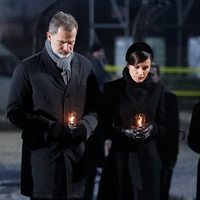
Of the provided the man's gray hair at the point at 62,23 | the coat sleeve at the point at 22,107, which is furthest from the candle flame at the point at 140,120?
the man's gray hair at the point at 62,23

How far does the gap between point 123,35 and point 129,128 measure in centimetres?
765

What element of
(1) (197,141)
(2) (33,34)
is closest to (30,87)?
(1) (197,141)

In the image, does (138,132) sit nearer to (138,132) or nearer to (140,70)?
(138,132)

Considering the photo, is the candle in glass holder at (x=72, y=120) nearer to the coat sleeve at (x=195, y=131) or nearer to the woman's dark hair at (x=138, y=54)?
the woman's dark hair at (x=138, y=54)

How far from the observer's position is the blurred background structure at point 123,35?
971cm

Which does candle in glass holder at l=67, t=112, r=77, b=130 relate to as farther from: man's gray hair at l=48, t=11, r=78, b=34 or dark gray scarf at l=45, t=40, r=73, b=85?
man's gray hair at l=48, t=11, r=78, b=34

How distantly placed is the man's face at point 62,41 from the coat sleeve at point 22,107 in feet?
0.73

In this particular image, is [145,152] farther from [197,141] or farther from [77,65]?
[77,65]

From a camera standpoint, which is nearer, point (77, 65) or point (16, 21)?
point (77, 65)

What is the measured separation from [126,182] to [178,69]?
912cm

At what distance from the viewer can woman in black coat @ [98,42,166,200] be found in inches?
184

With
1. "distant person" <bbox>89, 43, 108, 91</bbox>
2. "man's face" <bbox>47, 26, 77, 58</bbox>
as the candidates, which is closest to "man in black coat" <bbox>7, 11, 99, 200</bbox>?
"man's face" <bbox>47, 26, 77, 58</bbox>

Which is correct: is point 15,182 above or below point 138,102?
below

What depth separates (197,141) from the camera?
4.74 m
